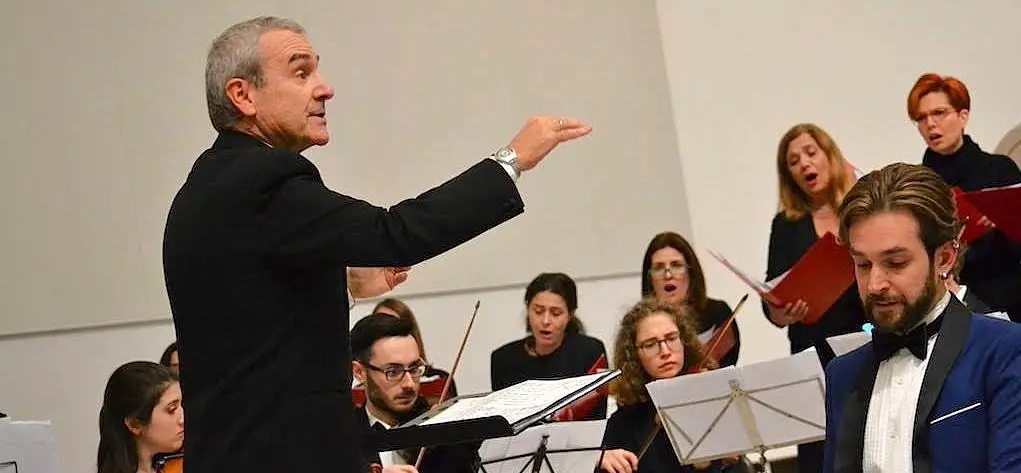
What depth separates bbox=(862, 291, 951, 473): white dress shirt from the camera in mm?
2094

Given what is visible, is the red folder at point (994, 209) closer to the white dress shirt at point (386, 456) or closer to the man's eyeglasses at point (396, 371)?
the man's eyeglasses at point (396, 371)

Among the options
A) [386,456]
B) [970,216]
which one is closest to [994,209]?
[970,216]

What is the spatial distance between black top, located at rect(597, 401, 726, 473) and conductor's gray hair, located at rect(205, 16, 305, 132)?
2346mm

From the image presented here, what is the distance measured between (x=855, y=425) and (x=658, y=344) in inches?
89.1

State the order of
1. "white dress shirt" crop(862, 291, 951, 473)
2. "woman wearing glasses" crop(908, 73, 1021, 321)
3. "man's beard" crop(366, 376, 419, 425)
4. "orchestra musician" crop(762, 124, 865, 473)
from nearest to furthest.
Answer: "white dress shirt" crop(862, 291, 951, 473), "man's beard" crop(366, 376, 419, 425), "orchestra musician" crop(762, 124, 865, 473), "woman wearing glasses" crop(908, 73, 1021, 321)

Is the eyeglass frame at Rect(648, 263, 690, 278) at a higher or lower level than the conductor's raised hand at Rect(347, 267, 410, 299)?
higher

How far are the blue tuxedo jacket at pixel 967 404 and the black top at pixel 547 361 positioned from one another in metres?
2.94

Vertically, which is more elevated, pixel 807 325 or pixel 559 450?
pixel 807 325

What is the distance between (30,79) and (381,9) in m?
1.61

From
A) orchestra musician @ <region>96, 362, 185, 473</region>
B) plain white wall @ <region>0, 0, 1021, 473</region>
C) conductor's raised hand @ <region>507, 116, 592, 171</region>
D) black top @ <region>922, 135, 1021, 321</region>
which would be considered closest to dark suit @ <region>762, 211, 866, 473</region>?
black top @ <region>922, 135, 1021, 321</region>

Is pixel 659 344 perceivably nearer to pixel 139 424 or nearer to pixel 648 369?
pixel 648 369

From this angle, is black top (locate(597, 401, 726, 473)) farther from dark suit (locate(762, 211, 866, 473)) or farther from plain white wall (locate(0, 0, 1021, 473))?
plain white wall (locate(0, 0, 1021, 473))

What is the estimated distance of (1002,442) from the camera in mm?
1926

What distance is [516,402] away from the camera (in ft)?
7.10
